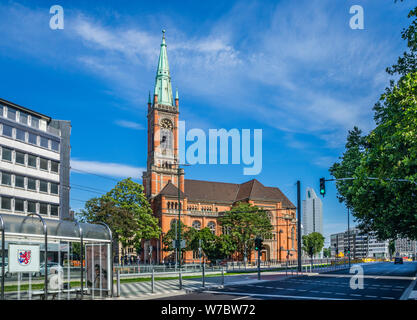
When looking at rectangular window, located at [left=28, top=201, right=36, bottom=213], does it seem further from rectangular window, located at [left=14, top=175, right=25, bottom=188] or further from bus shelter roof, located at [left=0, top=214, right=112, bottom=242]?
bus shelter roof, located at [left=0, top=214, right=112, bottom=242]

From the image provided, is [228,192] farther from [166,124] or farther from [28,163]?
[28,163]

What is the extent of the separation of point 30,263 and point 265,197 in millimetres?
84331

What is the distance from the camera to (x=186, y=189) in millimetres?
99312

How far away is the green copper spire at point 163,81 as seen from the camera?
9881 cm

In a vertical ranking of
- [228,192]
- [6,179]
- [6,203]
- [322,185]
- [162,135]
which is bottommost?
[6,203]

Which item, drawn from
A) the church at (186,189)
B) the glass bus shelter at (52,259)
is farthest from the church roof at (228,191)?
the glass bus shelter at (52,259)

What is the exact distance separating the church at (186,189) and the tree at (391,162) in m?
54.8

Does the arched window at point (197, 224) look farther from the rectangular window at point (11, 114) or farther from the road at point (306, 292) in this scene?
the road at point (306, 292)

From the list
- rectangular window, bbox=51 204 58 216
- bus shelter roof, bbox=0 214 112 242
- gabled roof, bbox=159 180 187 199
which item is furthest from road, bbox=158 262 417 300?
gabled roof, bbox=159 180 187 199

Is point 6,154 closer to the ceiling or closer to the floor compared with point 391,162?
closer to the ceiling

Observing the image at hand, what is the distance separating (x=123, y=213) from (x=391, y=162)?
33.0 meters

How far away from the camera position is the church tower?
301 ft

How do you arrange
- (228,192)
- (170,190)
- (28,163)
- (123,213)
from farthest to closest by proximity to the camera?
(228,192) < (170,190) < (28,163) < (123,213)

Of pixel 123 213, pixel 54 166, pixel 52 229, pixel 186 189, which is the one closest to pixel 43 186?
pixel 54 166
